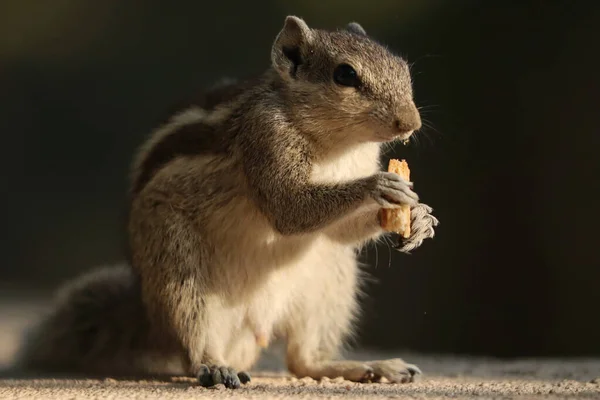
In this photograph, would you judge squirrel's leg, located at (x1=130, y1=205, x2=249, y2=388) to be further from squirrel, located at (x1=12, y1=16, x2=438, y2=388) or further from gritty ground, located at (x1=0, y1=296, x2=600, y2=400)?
gritty ground, located at (x1=0, y1=296, x2=600, y2=400)

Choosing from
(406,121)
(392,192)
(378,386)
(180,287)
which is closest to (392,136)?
(406,121)

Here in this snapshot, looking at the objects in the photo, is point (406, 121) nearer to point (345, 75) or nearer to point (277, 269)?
point (345, 75)

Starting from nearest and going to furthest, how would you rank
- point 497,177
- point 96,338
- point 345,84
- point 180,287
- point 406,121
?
point 406,121
point 345,84
point 180,287
point 96,338
point 497,177

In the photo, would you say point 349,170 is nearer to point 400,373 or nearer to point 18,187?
point 400,373

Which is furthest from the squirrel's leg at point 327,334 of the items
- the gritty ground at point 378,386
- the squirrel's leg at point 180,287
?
the squirrel's leg at point 180,287

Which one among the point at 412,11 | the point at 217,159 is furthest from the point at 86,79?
the point at 217,159

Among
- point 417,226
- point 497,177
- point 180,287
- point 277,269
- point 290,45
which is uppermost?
point 497,177
